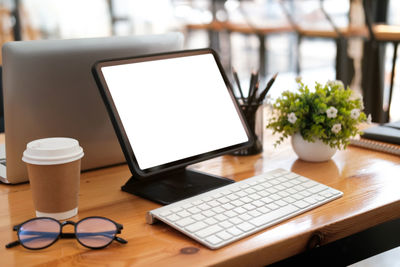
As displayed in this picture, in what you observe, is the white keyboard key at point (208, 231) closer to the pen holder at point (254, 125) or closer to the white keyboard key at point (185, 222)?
the white keyboard key at point (185, 222)

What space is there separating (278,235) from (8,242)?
19.6 inches

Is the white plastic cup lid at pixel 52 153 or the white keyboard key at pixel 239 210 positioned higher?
the white plastic cup lid at pixel 52 153

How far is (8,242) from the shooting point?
34.2 inches

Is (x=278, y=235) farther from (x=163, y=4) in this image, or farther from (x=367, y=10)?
(x=163, y=4)

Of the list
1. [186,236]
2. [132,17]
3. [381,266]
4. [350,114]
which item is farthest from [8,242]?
[132,17]

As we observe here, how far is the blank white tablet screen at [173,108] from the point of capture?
1040 millimetres

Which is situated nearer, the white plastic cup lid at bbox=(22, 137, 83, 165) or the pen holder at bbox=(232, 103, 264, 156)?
the white plastic cup lid at bbox=(22, 137, 83, 165)

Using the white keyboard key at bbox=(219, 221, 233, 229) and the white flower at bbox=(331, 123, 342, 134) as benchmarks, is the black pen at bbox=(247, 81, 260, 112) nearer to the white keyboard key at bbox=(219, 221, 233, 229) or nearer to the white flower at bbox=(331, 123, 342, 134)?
the white flower at bbox=(331, 123, 342, 134)

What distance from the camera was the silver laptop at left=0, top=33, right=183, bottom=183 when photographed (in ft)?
3.58

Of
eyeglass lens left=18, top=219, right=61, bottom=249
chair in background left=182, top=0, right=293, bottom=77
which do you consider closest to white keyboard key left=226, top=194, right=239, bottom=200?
eyeglass lens left=18, top=219, right=61, bottom=249

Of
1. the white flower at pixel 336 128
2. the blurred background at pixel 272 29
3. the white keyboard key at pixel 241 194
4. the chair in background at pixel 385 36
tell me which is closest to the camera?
the white keyboard key at pixel 241 194

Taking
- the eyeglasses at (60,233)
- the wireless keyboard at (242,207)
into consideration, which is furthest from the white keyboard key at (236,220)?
the eyeglasses at (60,233)

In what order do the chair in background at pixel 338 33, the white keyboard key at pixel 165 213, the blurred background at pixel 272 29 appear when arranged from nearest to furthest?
the white keyboard key at pixel 165 213, the blurred background at pixel 272 29, the chair in background at pixel 338 33

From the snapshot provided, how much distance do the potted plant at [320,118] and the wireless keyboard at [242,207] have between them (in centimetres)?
17
